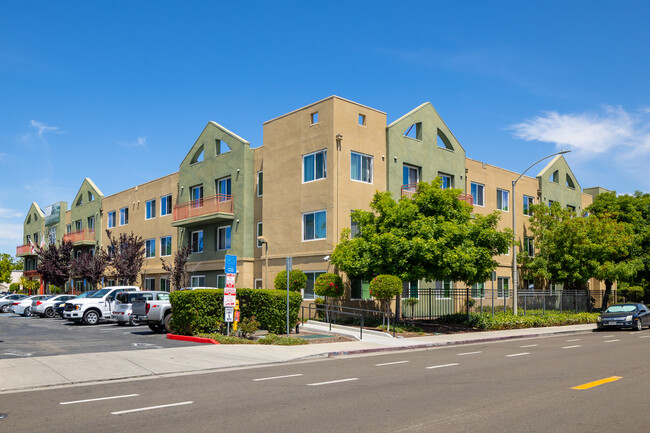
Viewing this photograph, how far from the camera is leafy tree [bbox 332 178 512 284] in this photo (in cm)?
2341

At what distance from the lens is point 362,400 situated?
9.39 m

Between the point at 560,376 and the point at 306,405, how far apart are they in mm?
5773

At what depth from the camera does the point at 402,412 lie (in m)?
8.34

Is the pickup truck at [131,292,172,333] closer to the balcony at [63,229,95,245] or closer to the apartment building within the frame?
the apartment building

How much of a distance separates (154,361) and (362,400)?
22.7 ft

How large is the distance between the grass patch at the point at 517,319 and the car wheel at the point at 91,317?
16.2 meters

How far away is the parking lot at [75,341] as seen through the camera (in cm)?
1659

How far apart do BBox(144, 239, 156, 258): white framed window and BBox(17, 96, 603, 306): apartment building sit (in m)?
0.08

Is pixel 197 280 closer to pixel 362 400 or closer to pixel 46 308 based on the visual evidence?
pixel 46 308

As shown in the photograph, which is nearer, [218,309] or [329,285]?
[218,309]

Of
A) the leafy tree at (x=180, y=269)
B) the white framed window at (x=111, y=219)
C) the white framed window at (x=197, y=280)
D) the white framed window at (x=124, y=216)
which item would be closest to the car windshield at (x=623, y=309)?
the white framed window at (x=197, y=280)

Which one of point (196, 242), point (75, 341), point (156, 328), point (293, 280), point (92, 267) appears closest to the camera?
point (75, 341)

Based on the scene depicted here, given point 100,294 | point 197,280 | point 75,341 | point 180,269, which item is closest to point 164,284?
point 197,280

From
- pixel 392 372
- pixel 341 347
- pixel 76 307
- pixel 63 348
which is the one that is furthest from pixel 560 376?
pixel 76 307
